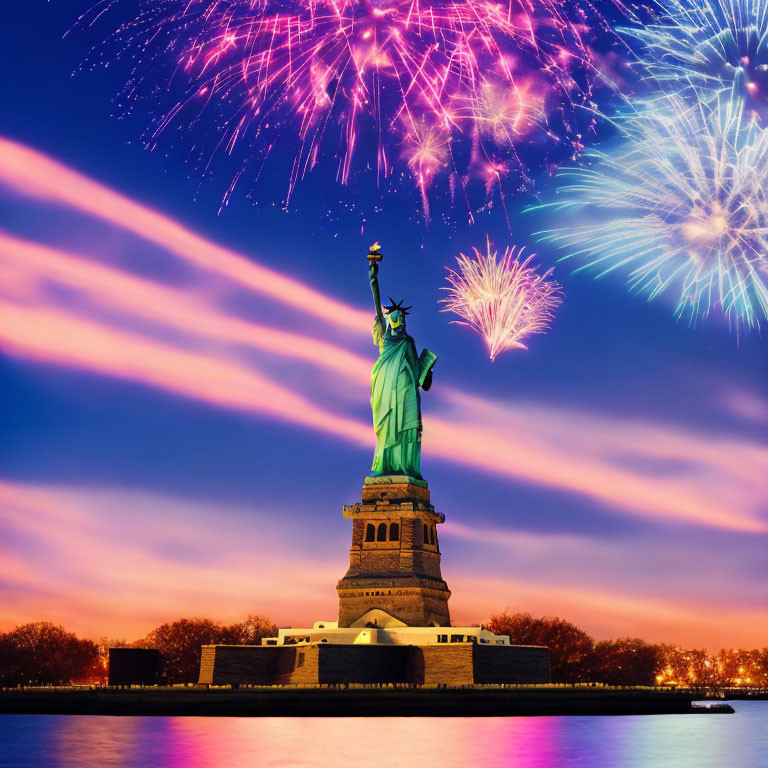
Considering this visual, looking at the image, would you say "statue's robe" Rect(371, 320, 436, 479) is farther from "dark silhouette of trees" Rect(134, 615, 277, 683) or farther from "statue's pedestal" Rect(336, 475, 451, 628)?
"dark silhouette of trees" Rect(134, 615, 277, 683)

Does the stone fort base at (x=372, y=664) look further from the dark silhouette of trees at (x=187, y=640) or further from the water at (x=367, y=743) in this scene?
the dark silhouette of trees at (x=187, y=640)

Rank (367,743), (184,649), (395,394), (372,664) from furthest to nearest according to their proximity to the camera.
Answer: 1. (184,649)
2. (395,394)
3. (372,664)
4. (367,743)

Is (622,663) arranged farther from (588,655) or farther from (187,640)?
(187,640)

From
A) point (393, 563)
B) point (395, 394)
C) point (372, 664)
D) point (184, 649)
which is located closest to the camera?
point (372, 664)

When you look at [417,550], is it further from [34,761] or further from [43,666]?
[43,666]

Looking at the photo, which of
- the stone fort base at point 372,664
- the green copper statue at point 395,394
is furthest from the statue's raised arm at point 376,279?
the stone fort base at point 372,664

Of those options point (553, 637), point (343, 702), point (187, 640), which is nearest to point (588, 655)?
point (553, 637)

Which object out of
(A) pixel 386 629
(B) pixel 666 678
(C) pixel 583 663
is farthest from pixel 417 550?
(B) pixel 666 678
